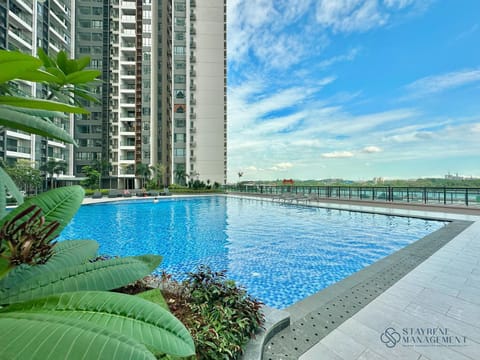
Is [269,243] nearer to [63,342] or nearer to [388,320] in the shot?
[388,320]

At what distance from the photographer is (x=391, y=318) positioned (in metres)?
2.93

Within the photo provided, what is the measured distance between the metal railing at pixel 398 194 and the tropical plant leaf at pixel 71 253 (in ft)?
58.0

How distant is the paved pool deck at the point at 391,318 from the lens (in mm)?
2389

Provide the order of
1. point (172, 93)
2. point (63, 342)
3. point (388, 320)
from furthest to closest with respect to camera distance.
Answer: point (172, 93) < point (388, 320) < point (63, 342)

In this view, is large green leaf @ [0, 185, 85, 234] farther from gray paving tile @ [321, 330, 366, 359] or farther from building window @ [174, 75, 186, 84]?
building window @ [174, 75, 186, 84]

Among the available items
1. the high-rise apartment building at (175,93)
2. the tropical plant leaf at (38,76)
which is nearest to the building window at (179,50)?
the high-rise apartment building at (175,93)

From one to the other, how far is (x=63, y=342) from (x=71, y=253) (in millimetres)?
772

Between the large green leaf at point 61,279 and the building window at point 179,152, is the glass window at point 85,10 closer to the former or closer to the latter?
the building window at point 179,152

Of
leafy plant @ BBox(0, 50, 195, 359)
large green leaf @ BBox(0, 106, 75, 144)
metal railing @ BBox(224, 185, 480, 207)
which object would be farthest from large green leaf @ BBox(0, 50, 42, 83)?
metal railing @ BBox(224, 185, 480, 207)

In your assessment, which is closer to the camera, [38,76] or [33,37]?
[38,76]

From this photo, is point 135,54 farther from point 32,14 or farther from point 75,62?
point 75,62

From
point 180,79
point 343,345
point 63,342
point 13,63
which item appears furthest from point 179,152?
point 63,342

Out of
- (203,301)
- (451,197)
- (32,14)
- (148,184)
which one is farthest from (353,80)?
(32,14)

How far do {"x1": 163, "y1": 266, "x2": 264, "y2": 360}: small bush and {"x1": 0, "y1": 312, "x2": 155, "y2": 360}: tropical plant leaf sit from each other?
1.80 m
